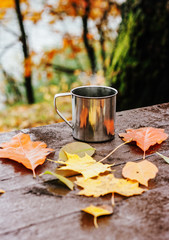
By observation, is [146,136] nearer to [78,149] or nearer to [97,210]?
[78,149]

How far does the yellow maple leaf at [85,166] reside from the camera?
0.76 metres

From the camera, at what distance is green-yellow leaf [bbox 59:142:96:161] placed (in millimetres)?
872

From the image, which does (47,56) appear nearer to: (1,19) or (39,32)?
(39,32)

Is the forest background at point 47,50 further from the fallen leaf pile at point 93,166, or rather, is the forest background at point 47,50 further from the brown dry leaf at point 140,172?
the brown dry leaf at point 140,172

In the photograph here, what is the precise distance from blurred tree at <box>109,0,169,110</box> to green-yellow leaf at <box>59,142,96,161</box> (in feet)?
5.37

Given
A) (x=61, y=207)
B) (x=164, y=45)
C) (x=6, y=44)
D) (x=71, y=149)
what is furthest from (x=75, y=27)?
(x=61, y=207)

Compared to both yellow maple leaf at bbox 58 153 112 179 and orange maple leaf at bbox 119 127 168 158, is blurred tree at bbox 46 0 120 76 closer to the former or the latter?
orange maple leaf at bbox 119 127 168 158

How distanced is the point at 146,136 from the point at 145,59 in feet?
5.33

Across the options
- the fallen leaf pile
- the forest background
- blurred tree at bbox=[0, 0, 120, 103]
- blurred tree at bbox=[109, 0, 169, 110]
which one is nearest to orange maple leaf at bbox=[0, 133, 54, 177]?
the fallen leaf pile

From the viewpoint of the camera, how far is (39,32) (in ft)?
15.2

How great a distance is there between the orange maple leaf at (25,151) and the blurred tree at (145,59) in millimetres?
1686

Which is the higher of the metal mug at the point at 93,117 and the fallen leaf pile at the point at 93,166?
the metal mug at the point at 93,117

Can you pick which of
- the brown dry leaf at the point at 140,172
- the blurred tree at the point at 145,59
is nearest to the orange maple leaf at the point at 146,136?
the brown dry leaf at the point at 140,172

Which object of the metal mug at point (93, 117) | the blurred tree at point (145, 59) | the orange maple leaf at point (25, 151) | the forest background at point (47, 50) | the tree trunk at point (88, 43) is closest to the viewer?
the orange maple leaf at point (25, 151)
